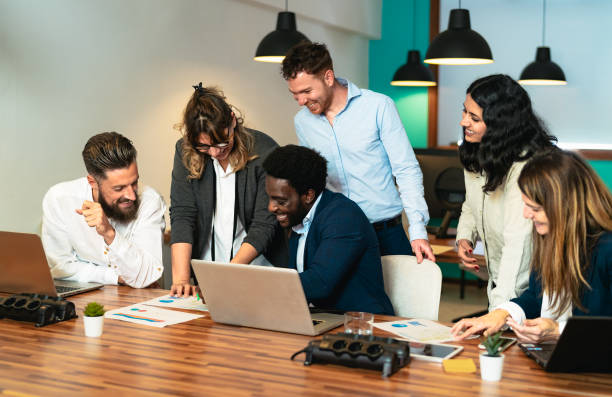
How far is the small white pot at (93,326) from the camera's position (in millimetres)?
2096

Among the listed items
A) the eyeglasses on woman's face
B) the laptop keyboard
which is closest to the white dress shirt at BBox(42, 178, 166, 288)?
the laptop keyboard

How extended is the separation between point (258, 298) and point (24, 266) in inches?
36.9

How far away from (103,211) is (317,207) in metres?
0.87

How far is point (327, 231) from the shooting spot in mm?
2402

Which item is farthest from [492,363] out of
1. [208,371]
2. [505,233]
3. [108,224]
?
[108,224]

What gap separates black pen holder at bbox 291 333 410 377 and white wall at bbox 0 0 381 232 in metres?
2.57

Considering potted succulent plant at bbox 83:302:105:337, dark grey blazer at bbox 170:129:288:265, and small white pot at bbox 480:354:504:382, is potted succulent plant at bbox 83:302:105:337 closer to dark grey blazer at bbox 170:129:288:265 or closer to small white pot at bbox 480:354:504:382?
dark grey blazer at bbox 170:129:288:265

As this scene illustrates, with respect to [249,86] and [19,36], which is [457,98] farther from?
[19,36]

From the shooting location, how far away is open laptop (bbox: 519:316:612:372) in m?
1.64

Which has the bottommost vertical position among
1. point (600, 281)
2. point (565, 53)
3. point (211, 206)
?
point (600, 281)

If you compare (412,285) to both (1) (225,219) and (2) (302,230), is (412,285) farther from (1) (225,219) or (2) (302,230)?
(1) (225,219)

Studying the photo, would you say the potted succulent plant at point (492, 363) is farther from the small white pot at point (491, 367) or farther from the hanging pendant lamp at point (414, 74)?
the hanging pendant lamp at point (414, 74)

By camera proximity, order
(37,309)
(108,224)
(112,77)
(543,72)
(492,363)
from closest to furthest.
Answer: (492,363) < (37,309) < (108,224) < (112,77) < (543,72)

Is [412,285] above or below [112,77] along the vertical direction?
below
